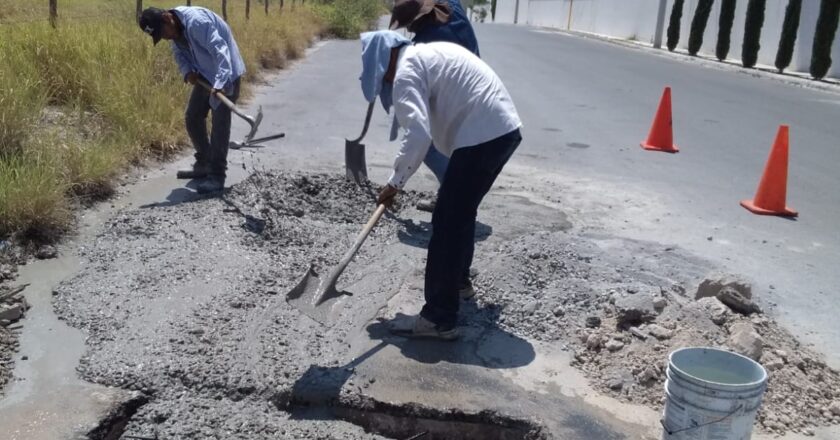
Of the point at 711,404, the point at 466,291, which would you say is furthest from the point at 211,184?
the point at 711,404

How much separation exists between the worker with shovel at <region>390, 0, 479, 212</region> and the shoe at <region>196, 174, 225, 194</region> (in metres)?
1.57

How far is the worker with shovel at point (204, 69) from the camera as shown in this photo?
5879 mm

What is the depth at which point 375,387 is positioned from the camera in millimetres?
3502

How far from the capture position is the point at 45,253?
185 inches

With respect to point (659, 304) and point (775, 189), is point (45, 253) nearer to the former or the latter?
point (659, 304)

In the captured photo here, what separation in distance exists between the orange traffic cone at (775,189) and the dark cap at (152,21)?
495 centimetres

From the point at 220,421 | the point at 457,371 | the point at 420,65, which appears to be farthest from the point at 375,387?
the point at 420,65

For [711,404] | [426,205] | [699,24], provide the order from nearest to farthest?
[711,404] < [426,205] < [699,24]

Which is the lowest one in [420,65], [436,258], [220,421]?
[220,421]

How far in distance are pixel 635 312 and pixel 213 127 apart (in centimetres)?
376

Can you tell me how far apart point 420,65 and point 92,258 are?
2465mm

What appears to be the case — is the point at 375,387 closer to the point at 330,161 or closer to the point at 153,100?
the point at 330,161

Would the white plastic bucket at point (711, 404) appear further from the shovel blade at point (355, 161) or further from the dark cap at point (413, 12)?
the shovel blade at point (355, 161)

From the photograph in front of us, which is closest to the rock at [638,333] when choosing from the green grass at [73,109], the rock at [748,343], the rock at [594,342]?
the rock at [594,342]
